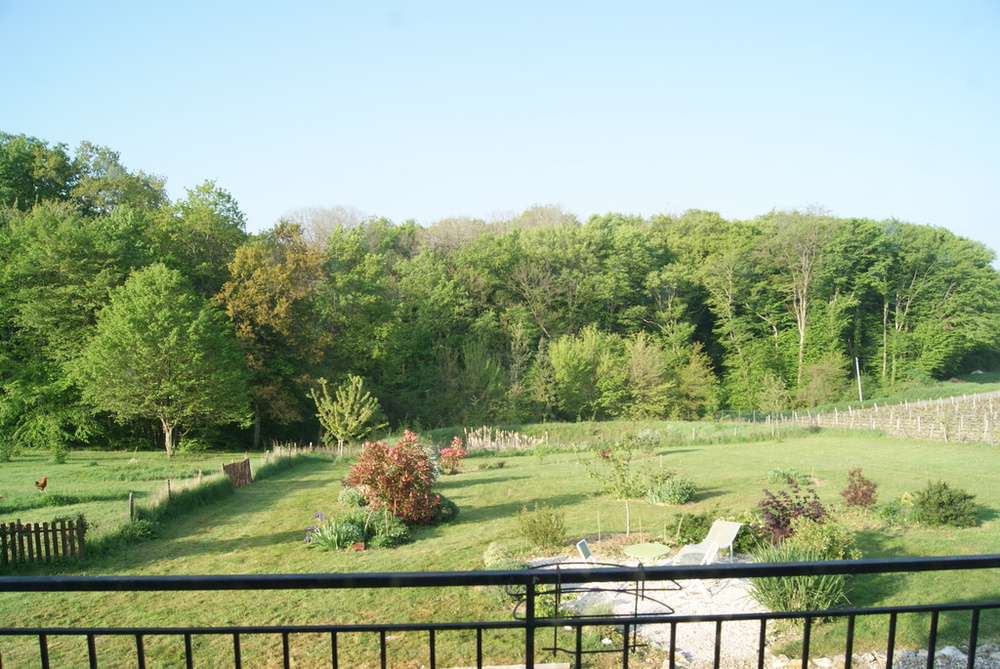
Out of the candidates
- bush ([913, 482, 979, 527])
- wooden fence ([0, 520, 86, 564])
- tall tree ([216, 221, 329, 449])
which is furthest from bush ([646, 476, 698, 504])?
tall tree ([216, 221, 329, 449])

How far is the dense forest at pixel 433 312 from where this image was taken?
28.8 metres

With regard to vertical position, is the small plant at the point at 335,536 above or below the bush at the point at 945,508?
below

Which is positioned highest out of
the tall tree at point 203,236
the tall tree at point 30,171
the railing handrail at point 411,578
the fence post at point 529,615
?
the tall tree at point 30,171

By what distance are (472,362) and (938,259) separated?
36475 millimetres

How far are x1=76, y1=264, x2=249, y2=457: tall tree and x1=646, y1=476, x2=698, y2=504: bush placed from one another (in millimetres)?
20194

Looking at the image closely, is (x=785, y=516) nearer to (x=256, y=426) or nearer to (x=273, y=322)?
(x=273, y=322)

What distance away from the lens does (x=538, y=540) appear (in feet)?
35.3

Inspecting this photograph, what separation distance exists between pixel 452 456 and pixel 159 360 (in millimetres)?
15115

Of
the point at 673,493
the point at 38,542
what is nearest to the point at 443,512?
the point at 673,493

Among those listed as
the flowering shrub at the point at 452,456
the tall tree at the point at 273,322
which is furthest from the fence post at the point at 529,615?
the tall tree at the point at 273,322

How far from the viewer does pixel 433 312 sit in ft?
143

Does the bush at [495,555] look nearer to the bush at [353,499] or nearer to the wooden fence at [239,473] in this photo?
the bush at [353,499]

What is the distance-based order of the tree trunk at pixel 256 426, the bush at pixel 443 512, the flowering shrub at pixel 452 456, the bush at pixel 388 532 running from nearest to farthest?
the bush at pixel 388 532
the bush at pixel 443 512
the flowering shrub at pixel 452 456
the tree trunk at pixel 256 426

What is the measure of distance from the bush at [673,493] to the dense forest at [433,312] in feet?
41.2
